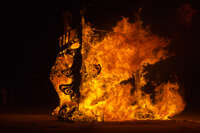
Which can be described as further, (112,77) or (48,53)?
(48,53)

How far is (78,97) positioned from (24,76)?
56.1ft

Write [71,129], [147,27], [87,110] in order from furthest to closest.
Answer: [147,27] < [87,110] < [71,129]

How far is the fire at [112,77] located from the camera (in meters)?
15.0

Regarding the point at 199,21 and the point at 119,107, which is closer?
the point at 119,107

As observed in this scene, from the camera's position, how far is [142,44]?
16172 mm

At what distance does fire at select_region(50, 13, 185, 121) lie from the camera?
15.0m

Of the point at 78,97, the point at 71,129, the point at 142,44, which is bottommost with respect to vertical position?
the point at 71,129

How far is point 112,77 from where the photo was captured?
1521 centimetres

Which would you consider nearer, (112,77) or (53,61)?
(112,77)

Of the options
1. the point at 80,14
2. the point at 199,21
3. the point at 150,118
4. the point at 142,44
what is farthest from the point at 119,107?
the point at 199,21

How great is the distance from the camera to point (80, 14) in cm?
1558

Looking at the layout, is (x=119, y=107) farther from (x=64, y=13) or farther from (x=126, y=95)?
(x=64, y=13)

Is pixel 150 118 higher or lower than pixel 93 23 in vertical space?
lower

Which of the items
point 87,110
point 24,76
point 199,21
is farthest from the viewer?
point 24,76
